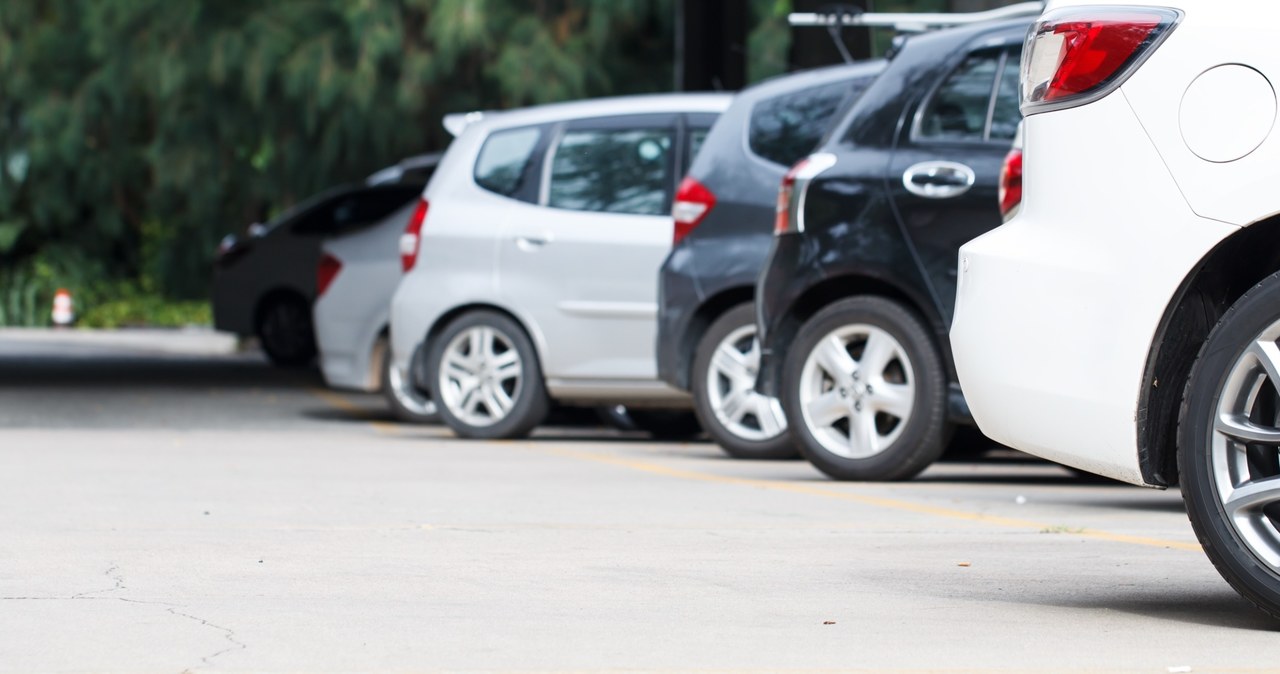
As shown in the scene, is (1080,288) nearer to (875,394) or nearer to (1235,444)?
(1235,444)

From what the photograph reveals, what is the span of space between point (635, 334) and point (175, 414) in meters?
3.91

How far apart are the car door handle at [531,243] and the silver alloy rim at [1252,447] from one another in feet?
22.3

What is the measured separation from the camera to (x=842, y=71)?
10070 millimetres

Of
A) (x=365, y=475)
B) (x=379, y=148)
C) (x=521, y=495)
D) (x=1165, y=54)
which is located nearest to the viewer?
(x=1165, y=54)

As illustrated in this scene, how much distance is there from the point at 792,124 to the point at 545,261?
1829 mm

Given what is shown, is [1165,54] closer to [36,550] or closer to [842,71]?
[36,550]

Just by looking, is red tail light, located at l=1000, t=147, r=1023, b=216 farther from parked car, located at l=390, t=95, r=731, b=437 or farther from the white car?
parked car, located at l=390, t=95, r=731, b=437

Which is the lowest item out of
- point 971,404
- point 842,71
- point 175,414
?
point 175,414

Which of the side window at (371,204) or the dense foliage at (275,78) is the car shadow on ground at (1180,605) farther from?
the dense foliage at (275,78)

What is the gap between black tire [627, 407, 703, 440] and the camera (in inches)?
500

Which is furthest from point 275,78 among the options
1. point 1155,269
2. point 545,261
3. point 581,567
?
point 1155,269

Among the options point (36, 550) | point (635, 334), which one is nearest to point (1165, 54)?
point (36, 550)

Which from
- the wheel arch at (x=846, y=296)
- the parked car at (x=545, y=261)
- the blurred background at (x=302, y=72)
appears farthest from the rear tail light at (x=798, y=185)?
the blurred background at (x=302, y=72)

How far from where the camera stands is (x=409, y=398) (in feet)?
42.3
